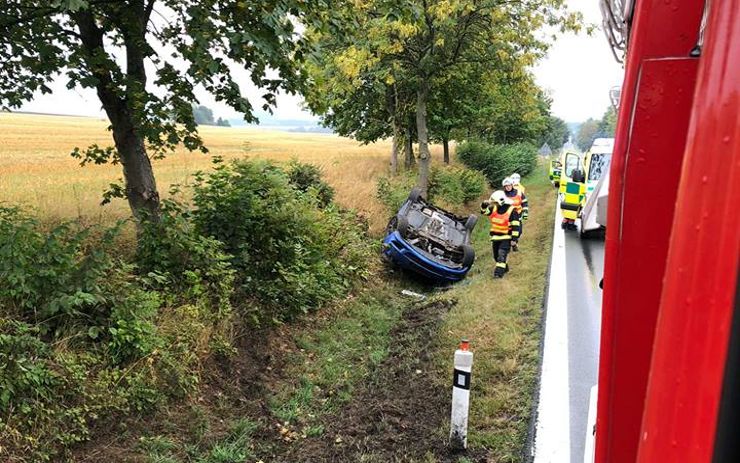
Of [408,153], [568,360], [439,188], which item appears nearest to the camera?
[568,360]

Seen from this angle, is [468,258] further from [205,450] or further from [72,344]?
[72,344]

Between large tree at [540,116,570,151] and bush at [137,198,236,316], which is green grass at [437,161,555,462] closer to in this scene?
bush at [137,198,236,316]

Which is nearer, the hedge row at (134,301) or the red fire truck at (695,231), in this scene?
the red fire truck at (695,231)

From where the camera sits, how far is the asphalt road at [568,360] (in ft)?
13.1

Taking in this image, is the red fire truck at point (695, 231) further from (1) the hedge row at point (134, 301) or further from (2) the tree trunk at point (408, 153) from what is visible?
(2) the tree trunk at point (408, 153)

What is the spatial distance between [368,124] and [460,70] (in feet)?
20.2

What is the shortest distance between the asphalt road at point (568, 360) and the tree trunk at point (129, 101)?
4.60 meters

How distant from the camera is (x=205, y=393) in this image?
4.86 m

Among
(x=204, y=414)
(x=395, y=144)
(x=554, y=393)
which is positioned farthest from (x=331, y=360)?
(x=395, y=144)

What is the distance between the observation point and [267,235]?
7086 mm

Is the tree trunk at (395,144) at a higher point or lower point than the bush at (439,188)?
higher

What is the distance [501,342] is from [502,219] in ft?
12.9

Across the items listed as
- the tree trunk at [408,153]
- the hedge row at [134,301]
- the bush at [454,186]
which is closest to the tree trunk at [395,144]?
the tree trunk at [408,153]

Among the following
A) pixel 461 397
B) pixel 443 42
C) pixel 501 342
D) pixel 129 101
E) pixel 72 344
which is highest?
pixel 443 42
